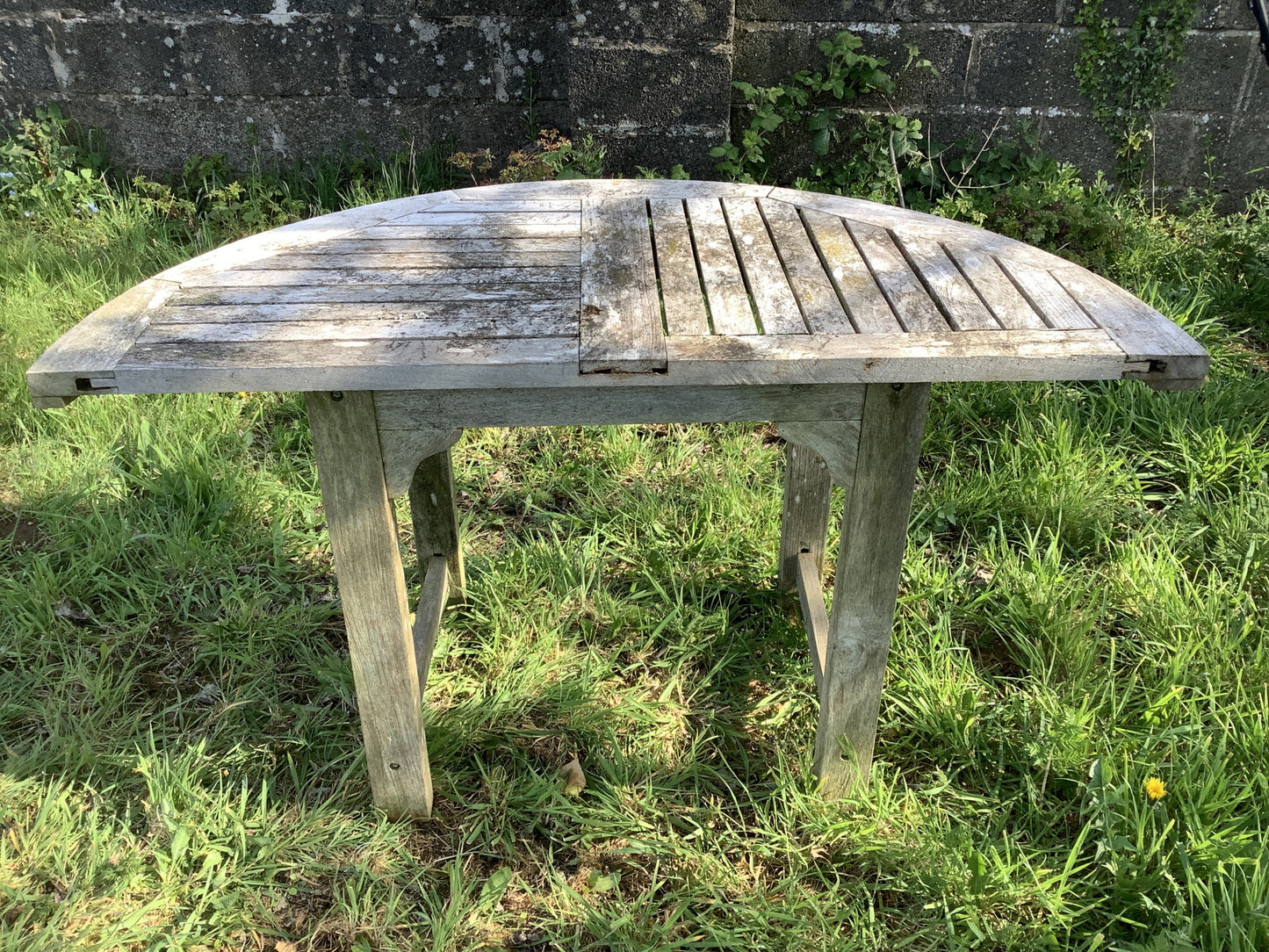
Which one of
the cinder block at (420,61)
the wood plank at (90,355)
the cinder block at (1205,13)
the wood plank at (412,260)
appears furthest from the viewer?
the cinder block at (420,61)

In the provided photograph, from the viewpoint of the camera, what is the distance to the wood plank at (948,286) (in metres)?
1.52

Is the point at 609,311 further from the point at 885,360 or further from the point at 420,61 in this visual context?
the point at 420,61

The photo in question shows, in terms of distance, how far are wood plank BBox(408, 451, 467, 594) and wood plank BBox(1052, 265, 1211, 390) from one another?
4.96 ft

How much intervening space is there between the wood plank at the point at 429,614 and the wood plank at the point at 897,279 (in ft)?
3.98

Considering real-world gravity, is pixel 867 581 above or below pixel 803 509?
above

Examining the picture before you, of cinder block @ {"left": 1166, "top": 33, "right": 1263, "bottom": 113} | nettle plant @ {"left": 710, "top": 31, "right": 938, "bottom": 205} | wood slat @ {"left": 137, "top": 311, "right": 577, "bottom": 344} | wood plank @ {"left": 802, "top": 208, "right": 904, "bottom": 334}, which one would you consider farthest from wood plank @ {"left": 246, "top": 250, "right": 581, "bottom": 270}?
cinder block @ {"left": 1166, "top": 33, "right": 1263, "bottom": 113}

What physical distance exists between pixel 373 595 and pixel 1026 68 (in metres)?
3.78

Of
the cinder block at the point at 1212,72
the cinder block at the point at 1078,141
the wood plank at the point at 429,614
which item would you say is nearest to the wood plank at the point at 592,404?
the wood plank at the point at 429,614

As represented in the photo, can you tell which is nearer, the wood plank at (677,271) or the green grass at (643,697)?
the wood plank at (677,271)

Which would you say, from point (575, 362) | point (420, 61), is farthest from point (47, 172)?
point (575, 362)

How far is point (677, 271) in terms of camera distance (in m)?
1.71

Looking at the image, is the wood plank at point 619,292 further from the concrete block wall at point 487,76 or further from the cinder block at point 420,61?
the cinder block at point 420,61

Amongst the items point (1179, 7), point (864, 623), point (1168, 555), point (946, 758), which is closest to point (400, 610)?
point (864, 623)

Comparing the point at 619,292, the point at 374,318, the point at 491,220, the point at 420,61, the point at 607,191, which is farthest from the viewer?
the point at 420,61
